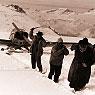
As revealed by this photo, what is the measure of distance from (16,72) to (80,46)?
9.13 feet

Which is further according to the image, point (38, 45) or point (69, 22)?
point (69, 22)

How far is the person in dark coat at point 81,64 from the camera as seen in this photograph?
22.7 feet

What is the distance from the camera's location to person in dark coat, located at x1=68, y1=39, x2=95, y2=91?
273 inches

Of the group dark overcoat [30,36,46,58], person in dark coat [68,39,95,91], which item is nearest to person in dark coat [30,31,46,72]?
dark overcoat [30,36,46,58]

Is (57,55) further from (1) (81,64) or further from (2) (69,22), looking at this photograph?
(2) (69,22)

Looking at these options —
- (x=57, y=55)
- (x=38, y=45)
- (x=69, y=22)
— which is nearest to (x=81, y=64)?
(x=57, y=55)

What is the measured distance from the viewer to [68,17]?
3325 centimetres

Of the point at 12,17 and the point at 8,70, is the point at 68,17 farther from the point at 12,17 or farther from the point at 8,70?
the point at 8,70

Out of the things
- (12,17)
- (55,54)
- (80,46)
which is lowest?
(12,17)

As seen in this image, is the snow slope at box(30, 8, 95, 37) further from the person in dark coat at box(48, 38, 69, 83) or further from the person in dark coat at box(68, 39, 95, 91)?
the person in dark coat at box(68, 39, 95, 91)

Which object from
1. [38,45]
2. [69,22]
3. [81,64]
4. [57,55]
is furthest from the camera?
[69,22]

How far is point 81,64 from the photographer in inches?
277

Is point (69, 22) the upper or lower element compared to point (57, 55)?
lower

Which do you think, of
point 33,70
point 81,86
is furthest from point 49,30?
point 81,86
